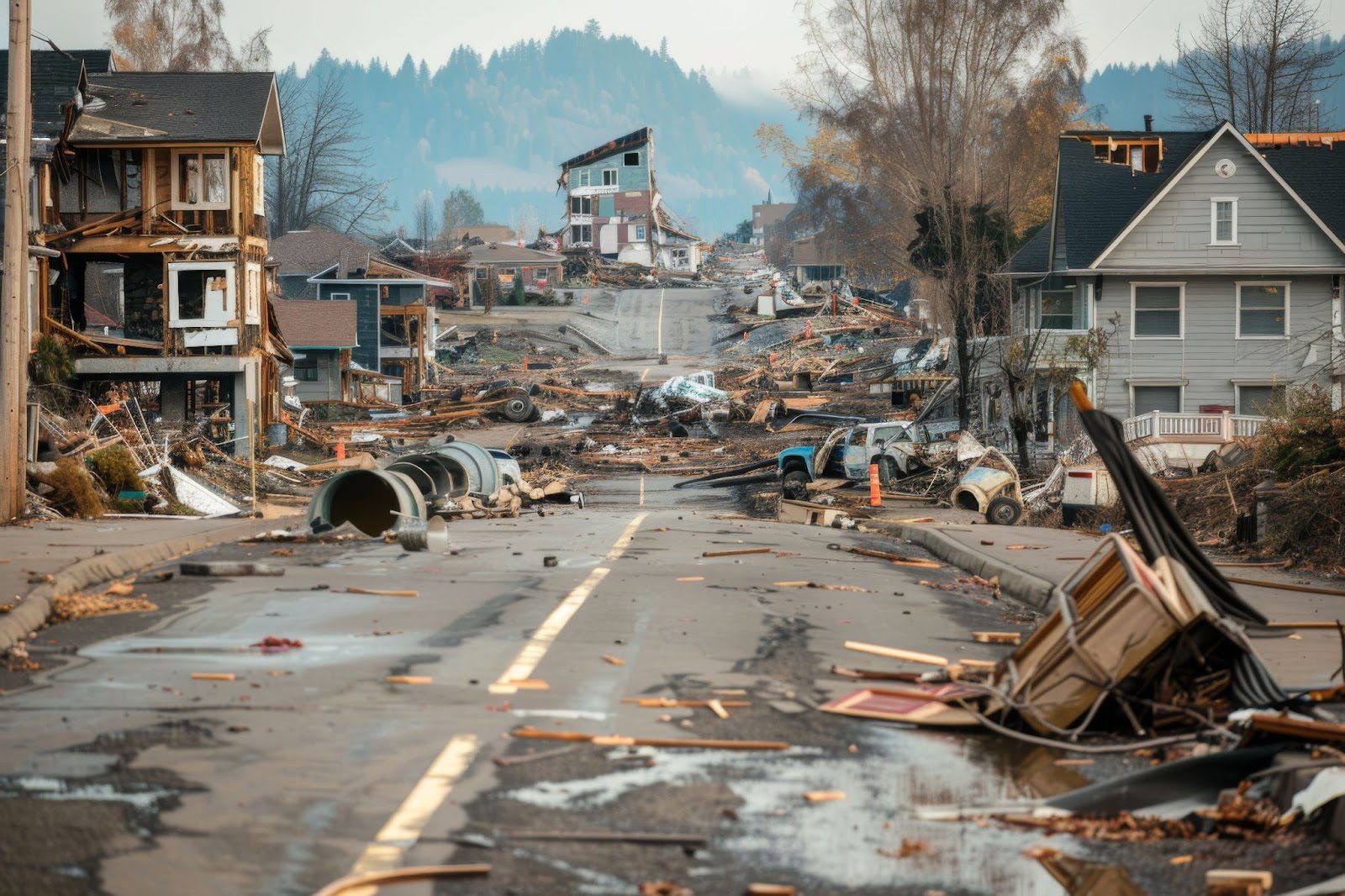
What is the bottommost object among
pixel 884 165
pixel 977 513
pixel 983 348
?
pixel 977 513

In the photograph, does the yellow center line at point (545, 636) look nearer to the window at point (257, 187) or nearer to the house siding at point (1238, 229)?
the house siding at point (1238, 229)

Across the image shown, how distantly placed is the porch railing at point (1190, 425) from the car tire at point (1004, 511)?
6.46 m

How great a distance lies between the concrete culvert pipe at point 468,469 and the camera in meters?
27.3

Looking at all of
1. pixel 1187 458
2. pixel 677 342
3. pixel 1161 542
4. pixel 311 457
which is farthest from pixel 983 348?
pixel 677 342

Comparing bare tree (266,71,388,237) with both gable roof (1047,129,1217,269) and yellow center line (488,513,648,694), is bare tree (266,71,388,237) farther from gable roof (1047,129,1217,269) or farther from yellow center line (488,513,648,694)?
yellow center line (488,513,648,694)

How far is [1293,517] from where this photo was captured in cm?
1784

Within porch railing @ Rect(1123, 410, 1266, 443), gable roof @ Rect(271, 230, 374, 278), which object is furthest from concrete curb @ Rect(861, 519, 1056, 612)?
gable roof @ Rect(271, 230, 374, 278)

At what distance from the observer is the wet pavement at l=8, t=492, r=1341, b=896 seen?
570 cm

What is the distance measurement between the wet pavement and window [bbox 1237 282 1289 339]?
31220mm

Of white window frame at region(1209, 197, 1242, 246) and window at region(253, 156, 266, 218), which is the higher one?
window at region(253, 156, 266, 218)

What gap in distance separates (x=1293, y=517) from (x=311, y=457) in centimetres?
3079

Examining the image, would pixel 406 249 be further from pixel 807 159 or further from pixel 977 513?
pixel 977 513

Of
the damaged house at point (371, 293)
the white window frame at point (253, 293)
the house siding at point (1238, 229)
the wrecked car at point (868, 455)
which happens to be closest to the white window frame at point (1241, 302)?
the house siding at point (1238, 229)

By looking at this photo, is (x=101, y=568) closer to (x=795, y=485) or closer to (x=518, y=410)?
(x=795, y=485)
